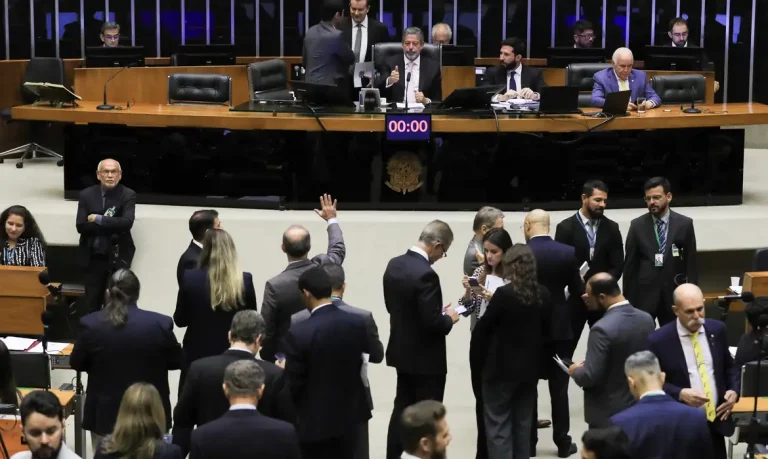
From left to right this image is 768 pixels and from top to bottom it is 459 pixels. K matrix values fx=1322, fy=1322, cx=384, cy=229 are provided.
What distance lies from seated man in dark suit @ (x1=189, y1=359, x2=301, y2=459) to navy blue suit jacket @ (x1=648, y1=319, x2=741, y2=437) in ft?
6.58

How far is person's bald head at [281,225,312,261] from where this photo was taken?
22.0ft

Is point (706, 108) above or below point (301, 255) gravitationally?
above

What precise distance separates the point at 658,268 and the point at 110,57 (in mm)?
7054

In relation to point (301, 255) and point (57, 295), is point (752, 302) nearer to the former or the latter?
point (301, 255)

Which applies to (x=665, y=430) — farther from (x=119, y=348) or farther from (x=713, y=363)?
(x=119, y=348)

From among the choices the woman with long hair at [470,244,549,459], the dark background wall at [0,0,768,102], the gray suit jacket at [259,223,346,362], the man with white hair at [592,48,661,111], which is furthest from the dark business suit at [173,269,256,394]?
the dark background wall at [0,0,768,102]

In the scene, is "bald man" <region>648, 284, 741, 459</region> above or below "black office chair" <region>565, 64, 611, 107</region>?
below

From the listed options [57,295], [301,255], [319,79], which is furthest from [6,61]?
[301,255]

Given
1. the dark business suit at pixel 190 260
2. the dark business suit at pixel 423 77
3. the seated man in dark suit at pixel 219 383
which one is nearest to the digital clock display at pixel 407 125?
the dark business suit at pixel 423 77

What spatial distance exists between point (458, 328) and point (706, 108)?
302 cm

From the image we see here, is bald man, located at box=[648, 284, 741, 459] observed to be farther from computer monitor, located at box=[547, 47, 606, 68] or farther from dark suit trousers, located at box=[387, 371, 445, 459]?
computer monitor, located at box=[547, 47, 606, 68]

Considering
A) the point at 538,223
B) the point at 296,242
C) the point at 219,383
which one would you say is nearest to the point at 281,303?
the point at 296,242

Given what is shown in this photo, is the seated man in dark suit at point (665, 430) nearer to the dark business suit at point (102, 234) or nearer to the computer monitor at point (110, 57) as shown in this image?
the dark business suit at point (102, 234)

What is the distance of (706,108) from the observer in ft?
34.9
